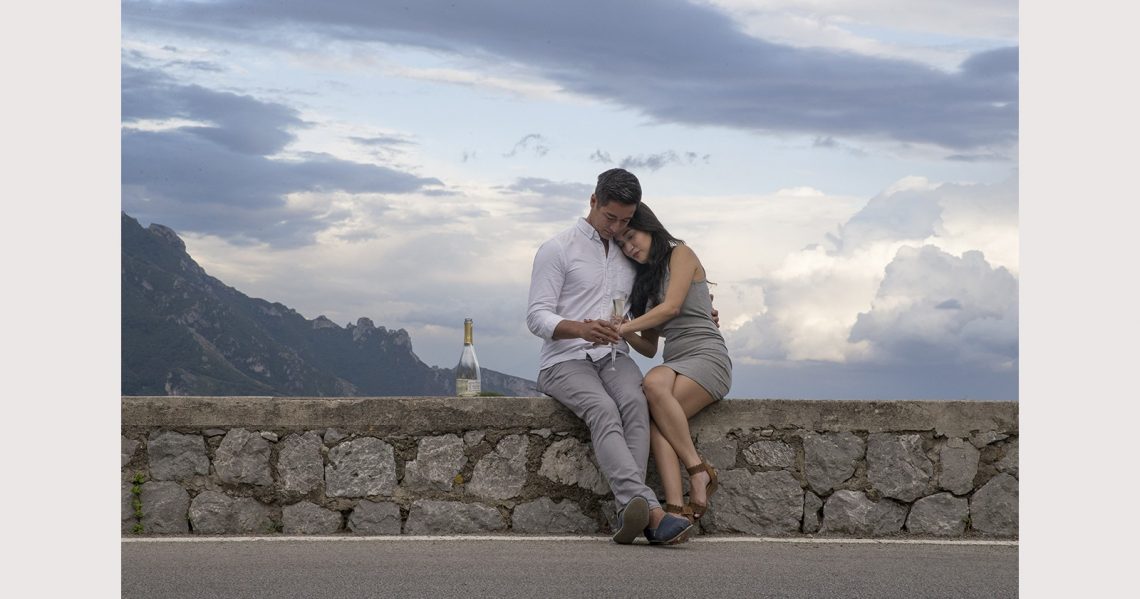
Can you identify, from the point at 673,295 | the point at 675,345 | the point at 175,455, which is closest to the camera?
the point at 673,295

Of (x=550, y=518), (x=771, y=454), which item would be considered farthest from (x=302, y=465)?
(x=771, y=454)

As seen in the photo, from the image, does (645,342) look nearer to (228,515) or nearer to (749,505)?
(749,505)

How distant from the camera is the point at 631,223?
5.97 meters

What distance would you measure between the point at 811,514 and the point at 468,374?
2024 millimetres

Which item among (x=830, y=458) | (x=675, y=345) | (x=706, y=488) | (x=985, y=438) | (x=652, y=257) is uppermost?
(x=652, y=257)

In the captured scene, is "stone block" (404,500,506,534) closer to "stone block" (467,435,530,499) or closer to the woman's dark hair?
"stone block" (467,435,530,499)

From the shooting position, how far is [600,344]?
583 centimetres

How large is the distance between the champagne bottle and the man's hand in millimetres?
953

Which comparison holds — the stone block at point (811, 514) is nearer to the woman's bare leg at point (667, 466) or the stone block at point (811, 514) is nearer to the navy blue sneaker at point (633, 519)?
the woman's bare leg at point (667, 466)

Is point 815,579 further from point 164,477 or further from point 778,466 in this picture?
point 164,477

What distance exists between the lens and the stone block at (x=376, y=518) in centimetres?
601

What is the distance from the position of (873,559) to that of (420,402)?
95.3 inches

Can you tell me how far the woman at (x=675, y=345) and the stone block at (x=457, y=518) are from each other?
960mm

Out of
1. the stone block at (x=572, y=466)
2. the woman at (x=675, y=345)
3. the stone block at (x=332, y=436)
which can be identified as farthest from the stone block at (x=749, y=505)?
the stone block at (x=332, y=436)
